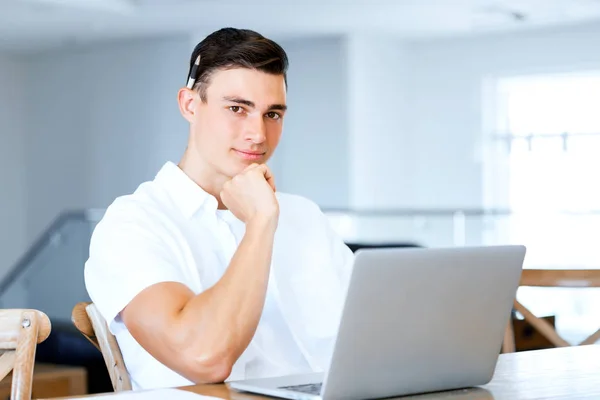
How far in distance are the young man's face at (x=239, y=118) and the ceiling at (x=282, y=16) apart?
605 cm

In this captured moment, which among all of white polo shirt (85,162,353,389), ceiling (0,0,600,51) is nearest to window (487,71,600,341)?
ceiling (0,0,600,51)

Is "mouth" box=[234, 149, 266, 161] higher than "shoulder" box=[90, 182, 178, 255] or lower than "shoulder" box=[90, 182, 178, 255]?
higher

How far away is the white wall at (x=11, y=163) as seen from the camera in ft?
33.7

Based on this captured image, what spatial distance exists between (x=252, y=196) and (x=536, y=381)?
0.51 m

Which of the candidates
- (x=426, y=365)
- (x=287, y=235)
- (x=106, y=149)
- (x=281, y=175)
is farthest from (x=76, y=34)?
(x=426, y=365)

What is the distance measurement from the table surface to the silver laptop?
0.02 meters

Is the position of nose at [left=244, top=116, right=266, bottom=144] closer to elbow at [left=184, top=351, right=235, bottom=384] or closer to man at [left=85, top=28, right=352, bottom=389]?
man at [left=85, top=28, right=352, bottom=389]

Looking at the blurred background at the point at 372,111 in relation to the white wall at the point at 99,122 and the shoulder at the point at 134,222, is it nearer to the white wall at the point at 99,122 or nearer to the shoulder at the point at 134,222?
the white wall at the point at 99,122

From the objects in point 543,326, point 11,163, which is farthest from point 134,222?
point 11,163

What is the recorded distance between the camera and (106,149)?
971 cm

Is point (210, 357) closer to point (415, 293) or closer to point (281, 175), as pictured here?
point (415, 293)

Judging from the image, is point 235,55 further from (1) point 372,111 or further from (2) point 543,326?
(1) point 372,111

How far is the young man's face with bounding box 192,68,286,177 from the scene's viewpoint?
1.72m

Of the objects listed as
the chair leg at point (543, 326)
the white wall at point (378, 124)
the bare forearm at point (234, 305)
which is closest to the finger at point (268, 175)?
the bare forearm at point (234, 305)
